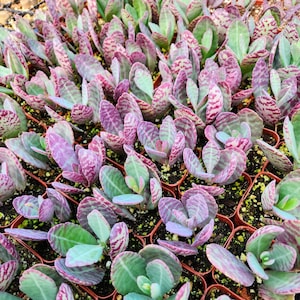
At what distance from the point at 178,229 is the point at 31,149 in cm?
38

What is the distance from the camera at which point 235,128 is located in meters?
0.89

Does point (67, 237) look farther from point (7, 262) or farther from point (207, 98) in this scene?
point (207, 98)

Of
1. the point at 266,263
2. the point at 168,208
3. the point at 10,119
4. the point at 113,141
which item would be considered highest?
the point at 10,119

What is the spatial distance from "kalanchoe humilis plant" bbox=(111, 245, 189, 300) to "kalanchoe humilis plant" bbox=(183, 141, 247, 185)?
0.19m

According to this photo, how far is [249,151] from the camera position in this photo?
36.5 inches

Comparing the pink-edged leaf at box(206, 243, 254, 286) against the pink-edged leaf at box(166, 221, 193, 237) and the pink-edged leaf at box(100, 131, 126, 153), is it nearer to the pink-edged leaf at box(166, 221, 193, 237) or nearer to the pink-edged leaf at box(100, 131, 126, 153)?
the pink-edged leaf at box(166, 221, 193, 237)

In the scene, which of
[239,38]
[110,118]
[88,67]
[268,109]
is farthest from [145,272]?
[239,38]

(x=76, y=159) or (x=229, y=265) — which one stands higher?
(x=76, y=159)

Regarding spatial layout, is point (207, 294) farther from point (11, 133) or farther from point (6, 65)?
point (6, 65)

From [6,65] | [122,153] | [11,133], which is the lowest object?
[122,153]

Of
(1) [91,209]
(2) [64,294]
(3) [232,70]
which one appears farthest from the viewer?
(3) [232,70]

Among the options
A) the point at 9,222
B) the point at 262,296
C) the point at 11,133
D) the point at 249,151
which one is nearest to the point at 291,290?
the point at 262,296

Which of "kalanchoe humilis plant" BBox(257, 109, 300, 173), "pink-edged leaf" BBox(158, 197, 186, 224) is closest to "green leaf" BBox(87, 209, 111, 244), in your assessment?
"pink-edged leaf" BBox(158, 197, 186, 224)

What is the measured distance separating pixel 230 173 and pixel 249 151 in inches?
7.0
